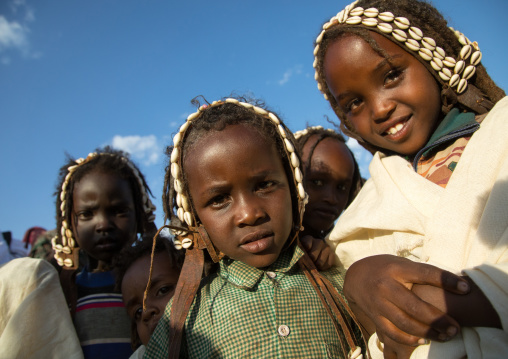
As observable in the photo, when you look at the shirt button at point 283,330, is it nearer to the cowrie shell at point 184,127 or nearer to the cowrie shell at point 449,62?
the cowrie shell at point 184,127

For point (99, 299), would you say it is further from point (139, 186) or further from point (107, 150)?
point (107, 150)

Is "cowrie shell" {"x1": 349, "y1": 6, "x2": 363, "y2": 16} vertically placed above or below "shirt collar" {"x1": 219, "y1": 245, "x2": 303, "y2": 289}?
above

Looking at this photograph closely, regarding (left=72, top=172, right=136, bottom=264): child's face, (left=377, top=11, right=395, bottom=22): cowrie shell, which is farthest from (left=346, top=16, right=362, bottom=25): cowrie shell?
(left=72, top=172, right=136, bottom=264): child's face

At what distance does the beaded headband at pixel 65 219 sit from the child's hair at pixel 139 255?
577 millimetres

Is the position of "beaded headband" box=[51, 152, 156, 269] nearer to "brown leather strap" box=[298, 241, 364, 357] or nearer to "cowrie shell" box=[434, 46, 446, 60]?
"brown leather strap" box=[298, 241, 364, 357]

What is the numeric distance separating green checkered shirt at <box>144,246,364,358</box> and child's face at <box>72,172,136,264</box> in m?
1.51

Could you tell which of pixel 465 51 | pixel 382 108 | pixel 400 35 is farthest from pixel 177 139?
pixel 465 51

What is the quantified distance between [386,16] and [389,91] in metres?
0.50

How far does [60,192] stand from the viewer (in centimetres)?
387

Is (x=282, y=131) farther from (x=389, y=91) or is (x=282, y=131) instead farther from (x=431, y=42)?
(x=431, y=42)

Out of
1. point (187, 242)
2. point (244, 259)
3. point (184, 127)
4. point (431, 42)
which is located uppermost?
point (431, 42)

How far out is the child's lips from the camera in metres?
2.09

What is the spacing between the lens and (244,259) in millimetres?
2168

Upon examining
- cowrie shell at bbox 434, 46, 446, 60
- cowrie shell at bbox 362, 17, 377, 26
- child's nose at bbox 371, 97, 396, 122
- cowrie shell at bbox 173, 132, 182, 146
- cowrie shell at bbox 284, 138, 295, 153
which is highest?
cowrie shell at bbox 362, 17, 377, 26
